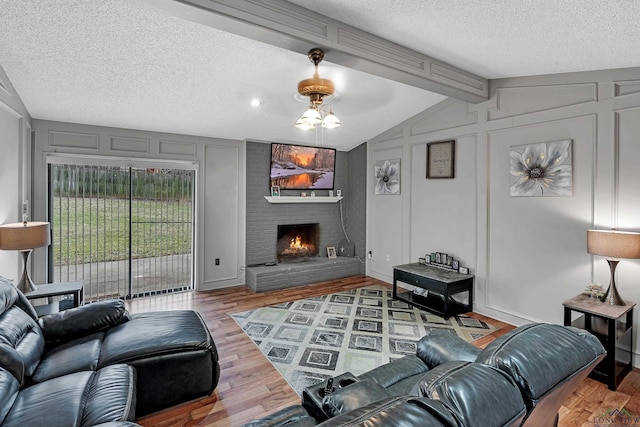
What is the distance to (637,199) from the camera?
2.79 metres

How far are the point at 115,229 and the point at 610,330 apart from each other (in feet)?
17.7

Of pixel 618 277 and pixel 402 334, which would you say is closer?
pixel 618 277

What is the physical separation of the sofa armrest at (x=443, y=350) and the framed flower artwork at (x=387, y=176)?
10.7 feet

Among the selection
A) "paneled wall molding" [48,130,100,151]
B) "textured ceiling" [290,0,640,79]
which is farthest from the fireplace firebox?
"textured ceiling" [290,0,640,79]

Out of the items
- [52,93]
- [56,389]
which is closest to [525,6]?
[56,389]

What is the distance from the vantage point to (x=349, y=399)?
49.9 inches

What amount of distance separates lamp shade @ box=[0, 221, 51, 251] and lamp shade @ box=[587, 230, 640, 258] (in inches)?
195

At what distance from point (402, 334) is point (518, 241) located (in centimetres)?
170

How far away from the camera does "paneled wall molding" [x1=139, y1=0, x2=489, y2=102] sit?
1.95m

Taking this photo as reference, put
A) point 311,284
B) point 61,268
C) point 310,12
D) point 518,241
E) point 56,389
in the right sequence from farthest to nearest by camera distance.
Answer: point 311,284
point 61,268
point 518,241
point 310,12
point 56,389

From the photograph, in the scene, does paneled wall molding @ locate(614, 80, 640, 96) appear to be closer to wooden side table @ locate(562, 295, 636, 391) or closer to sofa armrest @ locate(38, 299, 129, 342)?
wooden side table @ locate(562, 295, 636, 391)

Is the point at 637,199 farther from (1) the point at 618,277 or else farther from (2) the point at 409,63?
(2) the point at 409,63

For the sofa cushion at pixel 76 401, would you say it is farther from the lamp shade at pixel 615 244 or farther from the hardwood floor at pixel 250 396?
the lamp shade at pixel 615 244

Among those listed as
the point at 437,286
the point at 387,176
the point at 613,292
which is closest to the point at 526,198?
the point at 613,292
